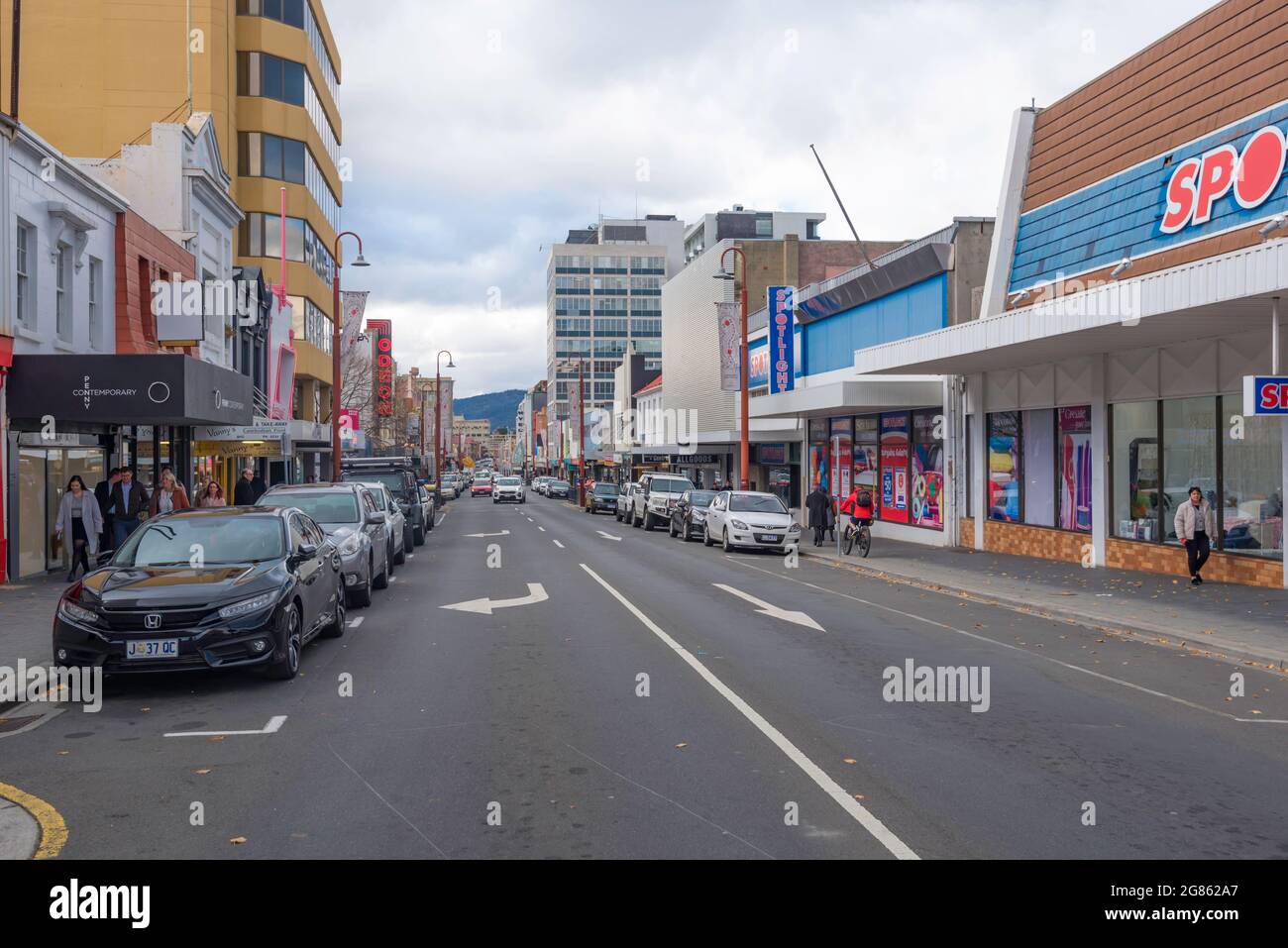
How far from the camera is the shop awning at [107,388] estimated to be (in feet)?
55.4

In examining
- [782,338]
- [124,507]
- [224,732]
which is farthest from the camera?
[782,338]

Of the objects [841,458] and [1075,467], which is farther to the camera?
[841,458]

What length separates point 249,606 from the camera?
367 inches

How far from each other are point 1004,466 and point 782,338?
14.4m

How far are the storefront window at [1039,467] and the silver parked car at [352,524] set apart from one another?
14.1 metres

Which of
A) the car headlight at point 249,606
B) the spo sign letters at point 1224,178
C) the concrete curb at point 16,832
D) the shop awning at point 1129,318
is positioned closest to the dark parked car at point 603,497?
the shop awning at point 1129,318

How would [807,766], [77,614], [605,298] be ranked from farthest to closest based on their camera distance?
[605,298]
[77,614]
[807,766]

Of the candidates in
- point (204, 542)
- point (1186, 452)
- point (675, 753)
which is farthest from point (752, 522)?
point (675, 753)

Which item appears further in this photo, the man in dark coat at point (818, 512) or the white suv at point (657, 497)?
the white suv at point (657, 497)

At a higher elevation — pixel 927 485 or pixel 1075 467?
pixel 1075 467

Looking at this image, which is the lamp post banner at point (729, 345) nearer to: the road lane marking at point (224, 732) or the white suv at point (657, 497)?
the white suv at point (657, 497)

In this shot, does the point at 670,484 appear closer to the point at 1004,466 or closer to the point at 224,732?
the point at 1004,466
